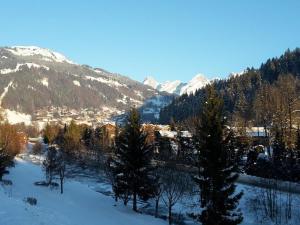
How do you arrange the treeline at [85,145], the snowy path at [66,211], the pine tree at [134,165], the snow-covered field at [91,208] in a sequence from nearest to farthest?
1. the snowy path at [66,211]
2. the snow-covered field at [91,208]
3. the pine tree at [134,165]
4. the treeline at [85,145]

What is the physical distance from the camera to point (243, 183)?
5866 cm

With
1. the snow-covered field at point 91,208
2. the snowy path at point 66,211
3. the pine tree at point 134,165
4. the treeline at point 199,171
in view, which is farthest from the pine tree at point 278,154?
the snowy path at point 66,211

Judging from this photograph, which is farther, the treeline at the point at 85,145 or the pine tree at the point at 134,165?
the treeline at the point at 85,145

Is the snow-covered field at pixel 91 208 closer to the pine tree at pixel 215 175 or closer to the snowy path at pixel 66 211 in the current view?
the snowy path at pixel 66 211

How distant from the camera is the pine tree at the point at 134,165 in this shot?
48.6 m

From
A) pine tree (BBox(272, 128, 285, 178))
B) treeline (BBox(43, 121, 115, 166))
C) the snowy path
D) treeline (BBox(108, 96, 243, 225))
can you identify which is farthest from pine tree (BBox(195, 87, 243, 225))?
treeline (BBox(43, 121, 115, 166))

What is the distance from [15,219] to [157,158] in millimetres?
47424

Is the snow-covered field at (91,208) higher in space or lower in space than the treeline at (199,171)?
lower

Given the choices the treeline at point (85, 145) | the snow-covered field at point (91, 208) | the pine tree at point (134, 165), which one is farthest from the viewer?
the treeline at point (85, 145)

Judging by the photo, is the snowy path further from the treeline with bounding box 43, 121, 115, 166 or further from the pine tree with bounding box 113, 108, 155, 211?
the treeline with bounding box 43, 121, 115, 166

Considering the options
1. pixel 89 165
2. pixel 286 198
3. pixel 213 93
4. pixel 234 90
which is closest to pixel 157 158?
pixel 286 198

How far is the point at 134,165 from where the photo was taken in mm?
49312

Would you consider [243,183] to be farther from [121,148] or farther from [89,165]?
[89,165]

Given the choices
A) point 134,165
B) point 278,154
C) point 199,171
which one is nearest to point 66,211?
point 199,171
